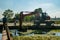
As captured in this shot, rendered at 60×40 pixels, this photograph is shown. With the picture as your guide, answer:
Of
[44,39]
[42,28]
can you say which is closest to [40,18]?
[42,28]

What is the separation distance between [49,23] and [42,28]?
1.42m

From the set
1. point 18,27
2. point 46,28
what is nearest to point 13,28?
point 18,27

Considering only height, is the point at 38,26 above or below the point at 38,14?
below

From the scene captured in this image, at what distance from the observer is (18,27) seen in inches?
829

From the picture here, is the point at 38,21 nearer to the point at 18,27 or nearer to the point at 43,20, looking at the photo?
the point at 43,20

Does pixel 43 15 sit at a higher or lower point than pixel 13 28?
higher

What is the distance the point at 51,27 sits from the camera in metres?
21.3

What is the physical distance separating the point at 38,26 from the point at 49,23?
1.49m

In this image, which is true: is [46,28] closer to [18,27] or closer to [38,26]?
[38,26]

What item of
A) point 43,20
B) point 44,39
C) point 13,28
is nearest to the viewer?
point 44,39

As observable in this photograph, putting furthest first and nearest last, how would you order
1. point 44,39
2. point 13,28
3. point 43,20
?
point 43,20, point 13,28, point 44,39

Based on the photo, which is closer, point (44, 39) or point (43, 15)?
point (44, 39)

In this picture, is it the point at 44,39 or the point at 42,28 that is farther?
the point at 42,28

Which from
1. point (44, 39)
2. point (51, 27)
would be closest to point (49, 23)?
point (51, 27)
